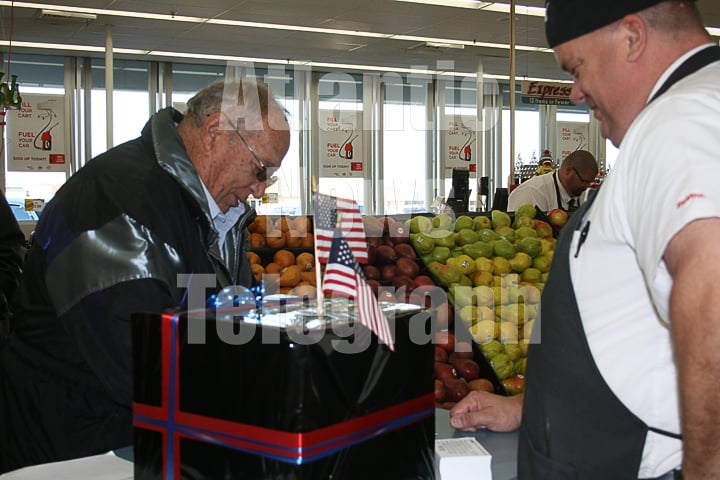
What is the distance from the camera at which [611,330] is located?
46.7 inches

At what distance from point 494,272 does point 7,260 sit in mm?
2061

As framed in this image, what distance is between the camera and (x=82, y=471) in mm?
1456

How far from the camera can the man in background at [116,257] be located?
58.7 inches

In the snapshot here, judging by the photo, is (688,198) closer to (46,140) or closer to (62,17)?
(62,17)

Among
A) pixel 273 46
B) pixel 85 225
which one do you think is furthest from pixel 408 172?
pixel 85 225

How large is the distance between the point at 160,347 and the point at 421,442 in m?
0.47

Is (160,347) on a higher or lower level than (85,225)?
lower

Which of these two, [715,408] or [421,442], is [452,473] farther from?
[715,408]

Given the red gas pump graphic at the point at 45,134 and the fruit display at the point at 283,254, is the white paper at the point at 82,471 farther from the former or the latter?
the red gas pump graphic at the point at 45,134

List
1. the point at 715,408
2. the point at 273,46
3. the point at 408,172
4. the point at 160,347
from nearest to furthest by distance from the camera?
the point at 715,408
the point at 160,347
the point at 273,46
the point at 408,172

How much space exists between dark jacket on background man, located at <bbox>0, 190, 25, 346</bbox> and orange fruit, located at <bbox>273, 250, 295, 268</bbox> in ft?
3.53

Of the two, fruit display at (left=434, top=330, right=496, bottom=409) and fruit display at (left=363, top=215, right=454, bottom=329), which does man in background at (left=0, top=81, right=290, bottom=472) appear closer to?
fruit display at (left=434, top=330, right=496, bottom=409)

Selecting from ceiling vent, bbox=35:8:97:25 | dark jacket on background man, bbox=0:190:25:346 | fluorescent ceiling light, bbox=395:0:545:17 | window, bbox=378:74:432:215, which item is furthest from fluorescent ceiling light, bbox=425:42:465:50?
dark jacket on background man, bbox=0:190:25:346

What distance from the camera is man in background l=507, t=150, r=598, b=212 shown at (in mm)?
5840
